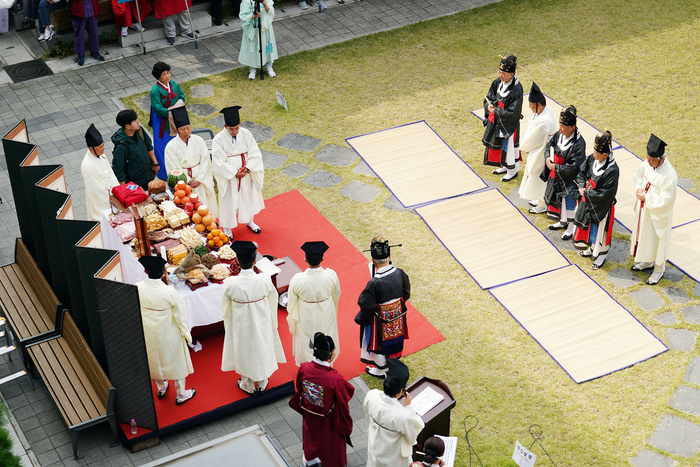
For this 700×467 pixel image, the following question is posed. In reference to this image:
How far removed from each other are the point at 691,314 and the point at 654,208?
1.31 metres

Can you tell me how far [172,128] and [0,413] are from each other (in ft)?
23.0

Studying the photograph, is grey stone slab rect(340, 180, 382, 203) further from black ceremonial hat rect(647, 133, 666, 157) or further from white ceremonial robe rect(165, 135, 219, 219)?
black ceremonial hat rect(647, 133, 666, 157)

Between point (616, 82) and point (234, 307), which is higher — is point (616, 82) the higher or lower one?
the lower one

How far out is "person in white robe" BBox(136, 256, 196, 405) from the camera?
6.75 m

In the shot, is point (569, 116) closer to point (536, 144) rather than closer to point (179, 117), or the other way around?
point (536, 144)

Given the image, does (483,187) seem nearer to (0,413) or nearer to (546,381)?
(546,381)

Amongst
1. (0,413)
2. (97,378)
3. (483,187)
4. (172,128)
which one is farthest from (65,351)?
(483,187)

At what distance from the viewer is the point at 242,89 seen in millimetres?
12891

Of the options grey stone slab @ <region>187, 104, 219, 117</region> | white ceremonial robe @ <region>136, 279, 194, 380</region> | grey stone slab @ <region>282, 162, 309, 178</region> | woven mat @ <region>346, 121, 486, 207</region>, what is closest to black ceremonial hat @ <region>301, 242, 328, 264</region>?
white ceremonial robe @ <region>136, 279, 194, 380</region>

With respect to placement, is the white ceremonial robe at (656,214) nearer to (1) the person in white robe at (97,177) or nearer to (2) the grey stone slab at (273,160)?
(2) the grey stone slab at (273,160)

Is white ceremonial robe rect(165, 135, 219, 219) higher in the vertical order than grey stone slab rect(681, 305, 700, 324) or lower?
higher

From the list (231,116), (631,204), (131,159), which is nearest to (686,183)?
(631,204)

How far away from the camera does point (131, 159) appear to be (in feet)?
30.4

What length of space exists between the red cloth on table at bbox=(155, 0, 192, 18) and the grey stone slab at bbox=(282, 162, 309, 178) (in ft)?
15.8
